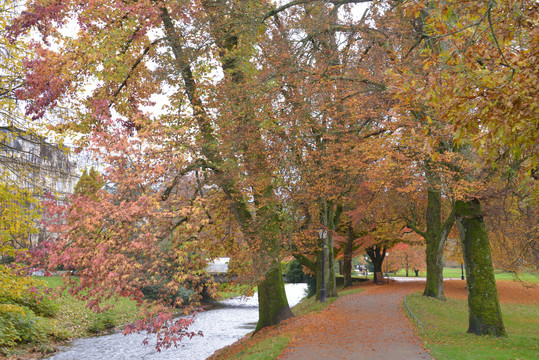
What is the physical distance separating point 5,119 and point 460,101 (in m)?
9.89

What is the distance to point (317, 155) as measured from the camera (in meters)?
15.4

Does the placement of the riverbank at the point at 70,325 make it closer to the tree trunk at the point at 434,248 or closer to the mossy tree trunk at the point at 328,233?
the mossy tree trunk at the point at 328,233

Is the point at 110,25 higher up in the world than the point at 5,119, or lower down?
higher up

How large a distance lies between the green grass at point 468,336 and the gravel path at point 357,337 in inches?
22.1

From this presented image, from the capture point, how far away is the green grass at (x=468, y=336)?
9.55 metres

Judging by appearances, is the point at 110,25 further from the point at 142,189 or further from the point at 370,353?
the point at 370,353

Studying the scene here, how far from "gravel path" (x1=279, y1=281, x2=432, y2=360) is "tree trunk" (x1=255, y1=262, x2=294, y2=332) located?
1121 mm

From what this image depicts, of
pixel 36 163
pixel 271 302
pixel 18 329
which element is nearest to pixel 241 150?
pixel 271 302

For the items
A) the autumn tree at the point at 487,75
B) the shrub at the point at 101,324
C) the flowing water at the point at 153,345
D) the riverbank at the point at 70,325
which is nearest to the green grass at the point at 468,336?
the autumn tree at the point at 487,75

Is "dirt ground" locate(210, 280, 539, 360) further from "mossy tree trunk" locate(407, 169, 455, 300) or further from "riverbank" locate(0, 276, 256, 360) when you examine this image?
"mossy tree trunk" locate(407, 169, 455, 300)

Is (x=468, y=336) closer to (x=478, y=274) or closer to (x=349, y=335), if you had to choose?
(x=478, y=274)

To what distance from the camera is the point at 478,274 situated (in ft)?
39.1

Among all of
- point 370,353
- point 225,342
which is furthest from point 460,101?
point 225,342

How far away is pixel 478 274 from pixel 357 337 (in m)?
3.98
